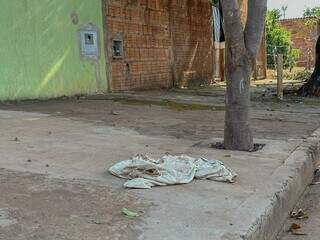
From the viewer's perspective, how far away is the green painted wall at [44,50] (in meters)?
8.70

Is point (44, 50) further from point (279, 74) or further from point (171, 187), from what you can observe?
point (171, 187)

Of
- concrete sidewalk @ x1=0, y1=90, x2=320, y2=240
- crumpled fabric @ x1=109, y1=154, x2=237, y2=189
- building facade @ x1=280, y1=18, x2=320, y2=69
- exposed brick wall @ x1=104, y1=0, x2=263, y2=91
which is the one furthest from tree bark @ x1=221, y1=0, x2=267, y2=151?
building facade @ x1=280, y1=18, x2=320, y2=69

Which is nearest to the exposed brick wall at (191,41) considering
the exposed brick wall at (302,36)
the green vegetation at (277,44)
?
the green vegetation at (277,44)

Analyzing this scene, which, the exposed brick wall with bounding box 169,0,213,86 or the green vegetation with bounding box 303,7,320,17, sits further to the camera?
the green vegetation with bounding box 303,7,320,17

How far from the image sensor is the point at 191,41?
1584 centimetres

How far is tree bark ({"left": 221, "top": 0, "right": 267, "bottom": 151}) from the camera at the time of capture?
484 centimetres

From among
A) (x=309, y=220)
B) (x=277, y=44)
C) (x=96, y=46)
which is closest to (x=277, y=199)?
(x=309, y=220)

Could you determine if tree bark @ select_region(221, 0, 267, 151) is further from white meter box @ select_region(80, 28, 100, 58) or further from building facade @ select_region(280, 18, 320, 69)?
building facade @ select_region(280, 18, 320, 69)

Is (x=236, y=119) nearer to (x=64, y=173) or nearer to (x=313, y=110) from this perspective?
(x=64, y=173)

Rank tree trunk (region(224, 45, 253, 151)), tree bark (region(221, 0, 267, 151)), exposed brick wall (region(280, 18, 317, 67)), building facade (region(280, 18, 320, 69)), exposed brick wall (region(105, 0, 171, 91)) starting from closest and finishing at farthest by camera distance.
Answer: tree bark (region(221, 0, 267, 151))
tree trunk (region(224, 45, 253, 151))
exposed brick wall (region(105, 0, 171, 91))
building facade (region(280, 18, 320, 69))
exposed brick wall (region(280, 18, 317, 67))

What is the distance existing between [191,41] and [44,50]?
23.6 feet

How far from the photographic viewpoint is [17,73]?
8.86 metres

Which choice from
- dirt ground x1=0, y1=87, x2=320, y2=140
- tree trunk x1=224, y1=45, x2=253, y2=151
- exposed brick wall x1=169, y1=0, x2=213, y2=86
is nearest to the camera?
tree trunk x1=224, y1=45, x2=253, y2=151

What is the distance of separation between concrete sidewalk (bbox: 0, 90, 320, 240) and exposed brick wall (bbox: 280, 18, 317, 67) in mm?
27243
